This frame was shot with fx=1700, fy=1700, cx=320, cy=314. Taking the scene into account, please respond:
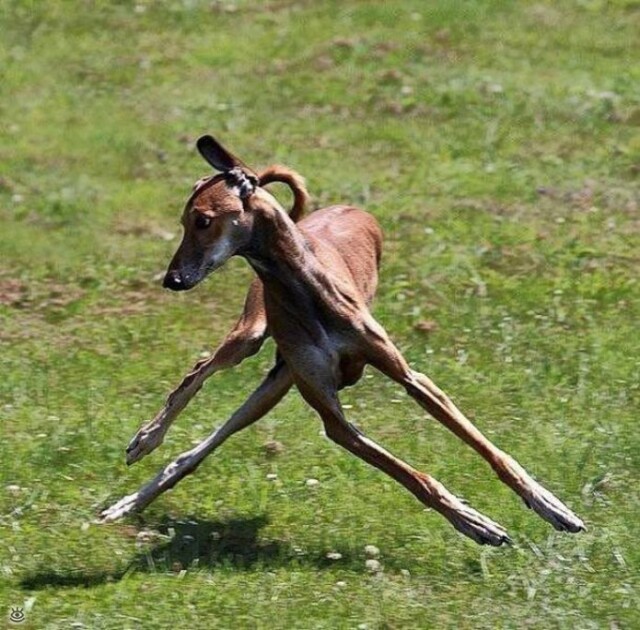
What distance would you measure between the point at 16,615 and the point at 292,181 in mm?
2348

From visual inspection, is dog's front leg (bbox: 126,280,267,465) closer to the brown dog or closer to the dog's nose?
the brown dog

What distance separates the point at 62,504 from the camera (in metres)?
7.80

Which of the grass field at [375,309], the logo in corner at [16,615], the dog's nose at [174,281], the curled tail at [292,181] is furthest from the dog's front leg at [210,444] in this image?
the dog's nose at [174,281]

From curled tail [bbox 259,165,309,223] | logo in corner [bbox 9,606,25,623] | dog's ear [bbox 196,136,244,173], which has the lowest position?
logo in corner [bbox 9,606,25,623]

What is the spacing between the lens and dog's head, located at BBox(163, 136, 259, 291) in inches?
264

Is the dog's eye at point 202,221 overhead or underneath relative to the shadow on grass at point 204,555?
overhead

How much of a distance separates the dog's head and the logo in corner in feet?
4.58

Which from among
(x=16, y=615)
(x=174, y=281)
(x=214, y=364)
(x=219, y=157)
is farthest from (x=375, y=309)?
(x=16, y=615)

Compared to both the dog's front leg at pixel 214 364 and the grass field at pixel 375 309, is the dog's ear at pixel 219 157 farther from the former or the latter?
the grass field at pixel 375 309

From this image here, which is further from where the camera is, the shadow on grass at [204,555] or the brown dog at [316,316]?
the shadow on grass at [204,555]

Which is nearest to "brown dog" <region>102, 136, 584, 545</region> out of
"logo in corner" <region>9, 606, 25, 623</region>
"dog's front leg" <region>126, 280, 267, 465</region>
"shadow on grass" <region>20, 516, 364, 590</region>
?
"dog's front leg" <region>126, 280, 267, 465</region>

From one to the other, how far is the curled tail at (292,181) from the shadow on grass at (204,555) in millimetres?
1516

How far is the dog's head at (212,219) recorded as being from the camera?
264 inches

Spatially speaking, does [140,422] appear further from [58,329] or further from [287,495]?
[58,329]
